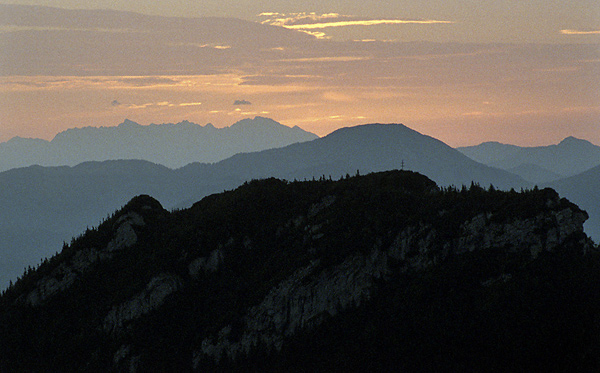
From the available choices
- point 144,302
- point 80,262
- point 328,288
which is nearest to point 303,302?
point 328,288

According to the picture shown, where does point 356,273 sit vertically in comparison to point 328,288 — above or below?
above

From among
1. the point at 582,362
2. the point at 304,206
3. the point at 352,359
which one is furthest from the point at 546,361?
the point at 304,206

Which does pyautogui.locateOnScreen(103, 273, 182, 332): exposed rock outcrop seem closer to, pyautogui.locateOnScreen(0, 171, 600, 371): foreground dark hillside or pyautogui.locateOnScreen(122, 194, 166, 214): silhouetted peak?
pyautogui.locateOnScreen(0, 171, 600, 371): foreground dark hillside

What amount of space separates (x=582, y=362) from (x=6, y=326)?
85.6 metres

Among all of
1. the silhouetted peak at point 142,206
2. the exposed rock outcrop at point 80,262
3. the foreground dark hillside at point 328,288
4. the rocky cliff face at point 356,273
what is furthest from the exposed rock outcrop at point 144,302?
the silhouetted peak at point 142,206

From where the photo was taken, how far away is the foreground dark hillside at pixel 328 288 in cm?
7950

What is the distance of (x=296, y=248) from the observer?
100188mm

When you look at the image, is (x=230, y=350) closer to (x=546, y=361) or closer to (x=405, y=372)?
(x=405, y=372)

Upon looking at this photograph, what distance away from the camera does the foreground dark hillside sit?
79.5 meters

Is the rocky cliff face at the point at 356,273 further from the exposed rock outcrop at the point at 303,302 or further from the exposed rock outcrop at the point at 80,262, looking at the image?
the exposed rock outcrop at the point at 80,262

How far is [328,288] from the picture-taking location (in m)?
91.4

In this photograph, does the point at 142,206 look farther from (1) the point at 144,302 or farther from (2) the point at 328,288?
(2) the point at 328,288

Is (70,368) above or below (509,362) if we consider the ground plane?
below

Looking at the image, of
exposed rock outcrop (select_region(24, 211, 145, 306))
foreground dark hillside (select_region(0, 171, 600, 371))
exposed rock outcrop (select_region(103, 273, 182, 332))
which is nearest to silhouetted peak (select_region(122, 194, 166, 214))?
exposed rock outcrop (select_region(24, 211, 145, 306))
